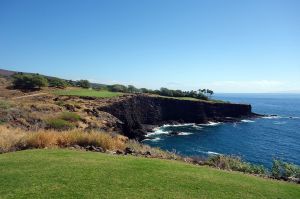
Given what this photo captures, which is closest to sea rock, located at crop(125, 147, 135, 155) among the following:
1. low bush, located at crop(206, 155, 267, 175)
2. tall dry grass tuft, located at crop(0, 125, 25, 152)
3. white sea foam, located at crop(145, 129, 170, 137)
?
low bush, located at crop(206, 155, 267, 175)

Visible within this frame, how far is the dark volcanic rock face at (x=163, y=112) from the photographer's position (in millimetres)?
56812

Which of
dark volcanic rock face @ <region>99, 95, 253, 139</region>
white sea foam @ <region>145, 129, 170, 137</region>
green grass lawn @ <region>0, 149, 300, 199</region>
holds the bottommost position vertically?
white sea foam @ <region>145, 129, 170, 137</region>

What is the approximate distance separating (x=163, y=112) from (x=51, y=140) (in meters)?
61.6

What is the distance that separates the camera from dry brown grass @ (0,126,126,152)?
1258 cm

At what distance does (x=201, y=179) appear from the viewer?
9008mm

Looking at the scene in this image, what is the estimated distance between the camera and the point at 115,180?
839 centimetres

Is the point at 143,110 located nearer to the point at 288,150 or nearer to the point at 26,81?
the point at 26,81

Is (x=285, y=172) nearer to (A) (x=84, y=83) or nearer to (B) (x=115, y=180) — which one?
(B) (x=115, y=180)

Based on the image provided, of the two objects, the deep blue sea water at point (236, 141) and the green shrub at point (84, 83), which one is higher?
the green shrub at point (84, 83)

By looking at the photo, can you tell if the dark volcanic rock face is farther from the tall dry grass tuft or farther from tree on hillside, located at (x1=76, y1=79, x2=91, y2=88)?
the tall dry grass tuft

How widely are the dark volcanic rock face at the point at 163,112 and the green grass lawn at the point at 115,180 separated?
134 feet

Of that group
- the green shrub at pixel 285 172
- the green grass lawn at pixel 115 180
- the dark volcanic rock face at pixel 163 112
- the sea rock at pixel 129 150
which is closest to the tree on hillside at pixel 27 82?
the dark volcanic rock face at pixel 163 112

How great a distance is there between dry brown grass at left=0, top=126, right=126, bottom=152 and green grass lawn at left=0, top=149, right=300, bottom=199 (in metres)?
1.69

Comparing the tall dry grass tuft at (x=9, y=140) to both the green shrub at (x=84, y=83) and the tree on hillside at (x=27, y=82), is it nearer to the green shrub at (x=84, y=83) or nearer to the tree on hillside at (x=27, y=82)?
the tree on hillside at (x=27, y=82)
